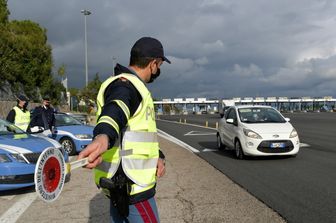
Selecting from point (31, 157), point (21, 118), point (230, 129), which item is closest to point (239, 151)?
point (230, 129)

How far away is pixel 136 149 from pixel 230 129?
11.3 m

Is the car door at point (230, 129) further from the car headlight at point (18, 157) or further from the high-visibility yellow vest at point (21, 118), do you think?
the car headlight at point (18, 157)

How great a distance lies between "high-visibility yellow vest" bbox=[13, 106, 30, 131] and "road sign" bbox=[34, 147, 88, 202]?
363 inches

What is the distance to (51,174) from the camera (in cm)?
229

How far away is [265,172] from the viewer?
32.5 ft

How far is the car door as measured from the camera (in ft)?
44.1

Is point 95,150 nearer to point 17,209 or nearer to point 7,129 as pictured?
point 17,209

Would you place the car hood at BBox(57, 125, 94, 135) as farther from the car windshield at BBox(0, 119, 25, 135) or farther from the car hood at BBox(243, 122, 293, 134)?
the car hood at BBox(243, 122, 293, 134)

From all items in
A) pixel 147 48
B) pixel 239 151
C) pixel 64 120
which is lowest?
pixel 239 151

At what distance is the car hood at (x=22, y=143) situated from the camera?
7.66 meters

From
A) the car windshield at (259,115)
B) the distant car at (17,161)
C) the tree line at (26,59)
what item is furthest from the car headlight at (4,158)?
the tree line at (26,59)

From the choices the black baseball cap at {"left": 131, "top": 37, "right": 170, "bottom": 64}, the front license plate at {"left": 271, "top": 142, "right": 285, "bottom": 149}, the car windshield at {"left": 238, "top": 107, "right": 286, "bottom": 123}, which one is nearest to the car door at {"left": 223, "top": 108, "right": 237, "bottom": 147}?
the car windshield at {"left": 238, "top": 107, "right": 286, "bottom": 123}

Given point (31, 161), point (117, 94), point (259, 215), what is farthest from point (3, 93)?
point (117, 94)

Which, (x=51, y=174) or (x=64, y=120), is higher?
(x=51, y=174)
